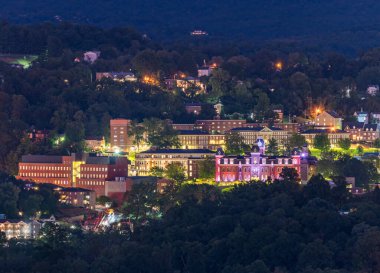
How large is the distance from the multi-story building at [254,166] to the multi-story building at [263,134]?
19.6 feet

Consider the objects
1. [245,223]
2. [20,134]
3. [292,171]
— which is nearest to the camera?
[245,223]

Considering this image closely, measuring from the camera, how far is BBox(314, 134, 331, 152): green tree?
71.2m

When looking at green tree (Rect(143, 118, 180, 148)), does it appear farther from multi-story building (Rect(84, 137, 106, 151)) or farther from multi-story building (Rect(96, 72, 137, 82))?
multi-story building (Rect(96, 72, 137, 82))

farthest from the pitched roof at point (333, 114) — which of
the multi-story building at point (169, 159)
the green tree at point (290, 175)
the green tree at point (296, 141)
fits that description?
the green tree at point (290, 175)

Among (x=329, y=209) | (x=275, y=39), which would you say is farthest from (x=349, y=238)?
(x=275, y=39)

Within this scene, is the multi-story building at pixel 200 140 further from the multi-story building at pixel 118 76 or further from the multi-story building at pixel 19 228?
the multi-story building at pixel 19 228

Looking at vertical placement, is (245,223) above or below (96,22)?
below

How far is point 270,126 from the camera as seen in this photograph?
2923 inches

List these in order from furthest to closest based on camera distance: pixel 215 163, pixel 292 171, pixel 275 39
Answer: pixel 275 39 → pixel 215 163 → pixel 292 171

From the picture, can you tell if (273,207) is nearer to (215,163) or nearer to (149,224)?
(149,224)

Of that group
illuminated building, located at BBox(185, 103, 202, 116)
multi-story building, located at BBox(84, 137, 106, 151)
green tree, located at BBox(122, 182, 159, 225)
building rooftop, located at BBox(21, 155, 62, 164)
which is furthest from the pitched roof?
green tree, located at BBox(122, 182, 159, 225)

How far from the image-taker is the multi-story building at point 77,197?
6384cm

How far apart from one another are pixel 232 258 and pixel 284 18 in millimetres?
72634

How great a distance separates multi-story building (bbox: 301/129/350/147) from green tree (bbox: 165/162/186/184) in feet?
24.6
